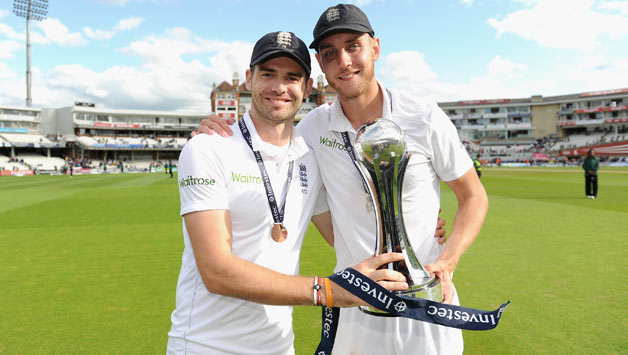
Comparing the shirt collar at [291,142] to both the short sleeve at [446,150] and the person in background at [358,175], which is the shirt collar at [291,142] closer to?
the person in background at [358,175]

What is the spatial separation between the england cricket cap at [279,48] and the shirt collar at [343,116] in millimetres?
359

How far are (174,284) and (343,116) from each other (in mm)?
4140

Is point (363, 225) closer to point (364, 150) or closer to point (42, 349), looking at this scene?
point (364, 150)

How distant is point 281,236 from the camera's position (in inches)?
76.0

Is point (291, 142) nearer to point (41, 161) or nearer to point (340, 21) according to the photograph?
point (340, 21)

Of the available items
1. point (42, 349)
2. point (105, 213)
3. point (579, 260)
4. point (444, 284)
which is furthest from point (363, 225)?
point (105, 213)

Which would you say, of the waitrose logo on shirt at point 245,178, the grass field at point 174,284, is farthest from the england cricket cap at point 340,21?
the grass field at point 174,284

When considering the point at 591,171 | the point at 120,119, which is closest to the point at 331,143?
the point at 591,171

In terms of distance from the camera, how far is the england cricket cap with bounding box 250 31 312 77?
6.26ft

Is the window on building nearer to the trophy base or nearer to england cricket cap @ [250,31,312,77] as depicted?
england cricket cap @ [250,31,312,77]

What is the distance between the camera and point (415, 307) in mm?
1415

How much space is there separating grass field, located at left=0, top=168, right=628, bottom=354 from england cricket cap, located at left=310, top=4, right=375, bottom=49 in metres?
2.79

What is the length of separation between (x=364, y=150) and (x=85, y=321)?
4036 millimetres

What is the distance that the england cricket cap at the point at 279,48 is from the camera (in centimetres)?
191
